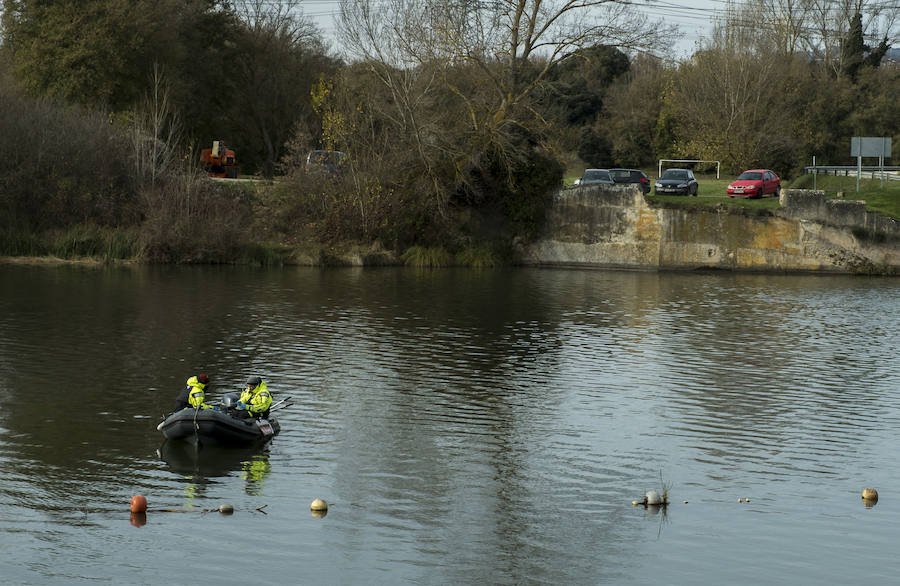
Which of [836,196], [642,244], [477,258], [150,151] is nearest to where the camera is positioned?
[150,151]

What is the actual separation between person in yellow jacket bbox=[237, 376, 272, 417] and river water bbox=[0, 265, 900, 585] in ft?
2.47

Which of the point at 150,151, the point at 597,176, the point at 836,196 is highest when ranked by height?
the point at 150,151

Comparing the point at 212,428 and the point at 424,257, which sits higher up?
the point at 424,257

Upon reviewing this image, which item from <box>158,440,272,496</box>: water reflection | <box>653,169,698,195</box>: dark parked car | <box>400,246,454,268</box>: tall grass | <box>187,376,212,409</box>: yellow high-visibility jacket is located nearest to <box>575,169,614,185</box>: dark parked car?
<box>653,169,698,195</box>: dark parked car

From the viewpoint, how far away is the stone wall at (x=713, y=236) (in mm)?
53625

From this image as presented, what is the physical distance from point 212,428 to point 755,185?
4479 cm

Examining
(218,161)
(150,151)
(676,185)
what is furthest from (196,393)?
(218,161)

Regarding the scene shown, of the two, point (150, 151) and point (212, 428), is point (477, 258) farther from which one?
point (212, 428)

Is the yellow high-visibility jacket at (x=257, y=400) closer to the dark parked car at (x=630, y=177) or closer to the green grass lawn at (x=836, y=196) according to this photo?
the green grass lawn at (x=836, y=196)

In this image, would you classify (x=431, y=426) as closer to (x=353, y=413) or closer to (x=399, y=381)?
(x=353, y=413)

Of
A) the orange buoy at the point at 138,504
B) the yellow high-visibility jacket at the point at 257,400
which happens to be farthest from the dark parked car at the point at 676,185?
the orange buoy at the point at 138,504

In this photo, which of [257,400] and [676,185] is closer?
[257,400]

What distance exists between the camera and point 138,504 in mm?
15586

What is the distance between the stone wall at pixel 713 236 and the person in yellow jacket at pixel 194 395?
38773mm
